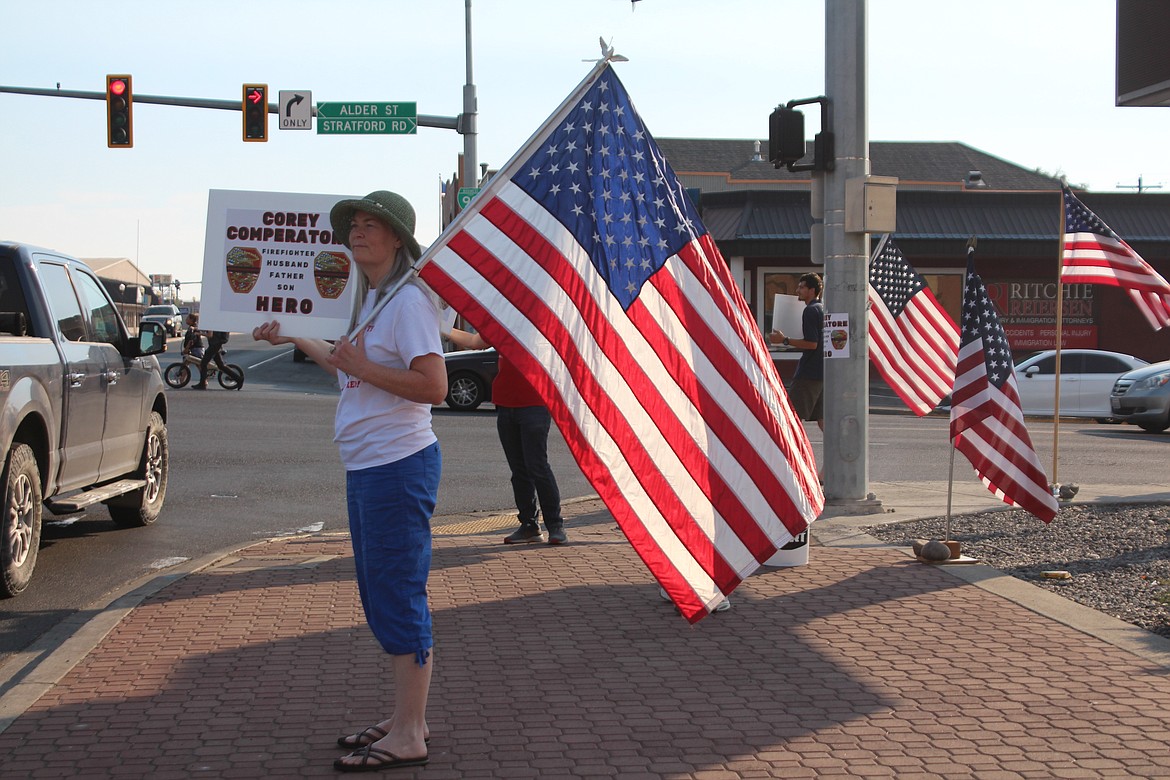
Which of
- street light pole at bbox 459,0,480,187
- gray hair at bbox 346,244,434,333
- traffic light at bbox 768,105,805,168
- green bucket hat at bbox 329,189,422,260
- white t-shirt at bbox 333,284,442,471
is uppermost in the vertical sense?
street light pole at bbox 459,0,480,187

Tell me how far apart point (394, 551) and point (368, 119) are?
65.7ft

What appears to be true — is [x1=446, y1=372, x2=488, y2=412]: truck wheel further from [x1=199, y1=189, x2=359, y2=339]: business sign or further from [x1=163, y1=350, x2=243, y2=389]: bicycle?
[x1=199, y1=189, x2=359, y2=339]: business sign

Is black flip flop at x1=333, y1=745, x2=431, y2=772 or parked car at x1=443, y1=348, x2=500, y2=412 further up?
parked car at x1=443, y1=348, x2=500, y2=412

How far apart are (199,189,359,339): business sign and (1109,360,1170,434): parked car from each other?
1924 centimetres

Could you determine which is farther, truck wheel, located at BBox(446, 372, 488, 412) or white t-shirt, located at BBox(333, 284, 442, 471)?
truck wheel, located at BBox(446, 372, 488, 412)

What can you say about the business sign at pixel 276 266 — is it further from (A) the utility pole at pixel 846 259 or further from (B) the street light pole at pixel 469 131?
(B) the street light pole at pixel 469 131

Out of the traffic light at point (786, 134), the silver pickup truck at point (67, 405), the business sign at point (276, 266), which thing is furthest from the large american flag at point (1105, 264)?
the business sign at point (276, 266)

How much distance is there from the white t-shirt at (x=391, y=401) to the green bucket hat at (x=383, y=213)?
0.21 m

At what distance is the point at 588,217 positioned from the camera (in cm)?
513

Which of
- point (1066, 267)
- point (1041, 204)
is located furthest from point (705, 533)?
point (1041, 204)

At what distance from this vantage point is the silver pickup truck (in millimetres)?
7598

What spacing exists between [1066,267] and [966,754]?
7874mm

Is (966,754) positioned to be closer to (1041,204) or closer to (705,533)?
(705,533)

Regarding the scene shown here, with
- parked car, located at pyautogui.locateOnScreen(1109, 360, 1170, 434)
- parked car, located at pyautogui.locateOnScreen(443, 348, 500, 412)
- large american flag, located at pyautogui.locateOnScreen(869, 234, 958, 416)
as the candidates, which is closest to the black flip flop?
large american flag, located at pyautogui.locateOnScreen(869, 234, 958, 416)
